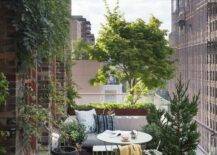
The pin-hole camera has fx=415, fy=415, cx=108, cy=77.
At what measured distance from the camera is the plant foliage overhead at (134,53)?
1242cm

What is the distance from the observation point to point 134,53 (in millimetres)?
12344

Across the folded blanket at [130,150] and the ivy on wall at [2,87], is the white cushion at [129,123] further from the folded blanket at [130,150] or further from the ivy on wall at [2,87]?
the ivy on wall at [2,87]

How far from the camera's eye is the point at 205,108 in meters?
35.0

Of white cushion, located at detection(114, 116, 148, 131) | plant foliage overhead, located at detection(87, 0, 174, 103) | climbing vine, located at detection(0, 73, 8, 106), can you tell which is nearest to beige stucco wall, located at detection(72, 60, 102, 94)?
plant foliage overhead, located at detection(87, 0, 174, 103)

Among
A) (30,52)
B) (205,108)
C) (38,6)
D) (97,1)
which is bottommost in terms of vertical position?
(205,108)

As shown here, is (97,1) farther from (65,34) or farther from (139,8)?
(65,34)

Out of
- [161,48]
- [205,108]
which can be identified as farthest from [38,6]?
[205,108]

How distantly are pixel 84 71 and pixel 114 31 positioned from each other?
3.86 meters

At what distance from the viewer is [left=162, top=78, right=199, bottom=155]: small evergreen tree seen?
14.5 ft

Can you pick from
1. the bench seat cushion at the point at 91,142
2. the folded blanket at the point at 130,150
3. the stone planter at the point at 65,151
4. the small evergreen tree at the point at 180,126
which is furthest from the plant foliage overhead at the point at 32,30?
the bench seat cushion at the point at 91,142

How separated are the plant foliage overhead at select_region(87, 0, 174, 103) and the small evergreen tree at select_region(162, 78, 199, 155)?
7.56 m

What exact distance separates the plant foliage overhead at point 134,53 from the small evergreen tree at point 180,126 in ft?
Answer: 24.8

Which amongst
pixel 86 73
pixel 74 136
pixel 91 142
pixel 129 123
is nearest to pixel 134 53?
pixel 129 123

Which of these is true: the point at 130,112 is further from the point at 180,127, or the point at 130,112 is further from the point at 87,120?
the point at 180,127
